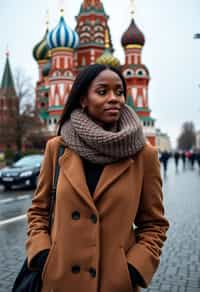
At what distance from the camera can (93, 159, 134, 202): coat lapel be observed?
1.99 m

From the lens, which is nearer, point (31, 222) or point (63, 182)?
point (63, 182)

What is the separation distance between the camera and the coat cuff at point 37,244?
2049mm

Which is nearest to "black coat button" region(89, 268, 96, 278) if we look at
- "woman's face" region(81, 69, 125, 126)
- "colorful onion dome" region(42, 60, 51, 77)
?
"woman's face" region(81, 69, 125, 126)

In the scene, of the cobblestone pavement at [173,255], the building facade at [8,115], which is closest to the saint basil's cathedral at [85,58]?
the building facade at [8,115]

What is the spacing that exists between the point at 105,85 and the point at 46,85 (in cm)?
5784

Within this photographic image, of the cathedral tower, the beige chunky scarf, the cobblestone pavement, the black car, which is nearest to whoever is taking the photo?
the beige chunky scarf

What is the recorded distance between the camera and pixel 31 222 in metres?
2.22

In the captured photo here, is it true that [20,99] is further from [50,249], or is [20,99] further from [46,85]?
[50,249]

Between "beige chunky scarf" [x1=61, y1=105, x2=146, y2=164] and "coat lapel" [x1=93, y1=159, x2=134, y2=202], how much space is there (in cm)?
3

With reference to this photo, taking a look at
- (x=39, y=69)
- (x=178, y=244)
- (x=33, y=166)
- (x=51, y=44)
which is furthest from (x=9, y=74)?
(x=178, y=244)

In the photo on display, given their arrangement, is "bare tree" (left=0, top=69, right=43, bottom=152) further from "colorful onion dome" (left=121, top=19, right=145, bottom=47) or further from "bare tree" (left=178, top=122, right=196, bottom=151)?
"bare tree" (left=178, top=122, right=196, bottom=151)

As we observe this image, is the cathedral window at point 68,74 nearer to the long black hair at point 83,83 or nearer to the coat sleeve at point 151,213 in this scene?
the long black hair at point 83,83

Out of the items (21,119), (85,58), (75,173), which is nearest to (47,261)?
(75,173)

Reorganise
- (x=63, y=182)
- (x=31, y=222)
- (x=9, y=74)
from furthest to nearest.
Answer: (x=9, y=74) < (x=31, y=222) < (x=63, y=182)
